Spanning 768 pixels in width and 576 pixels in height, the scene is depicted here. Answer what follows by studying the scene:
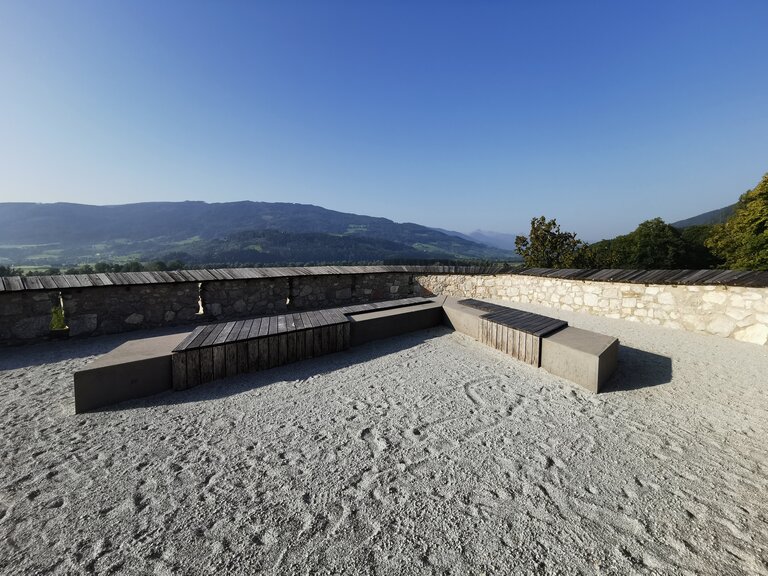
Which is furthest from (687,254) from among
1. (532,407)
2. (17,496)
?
(17,496)

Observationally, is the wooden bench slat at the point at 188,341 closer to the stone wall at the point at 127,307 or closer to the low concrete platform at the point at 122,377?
the low concrete platform at the point at 122,377

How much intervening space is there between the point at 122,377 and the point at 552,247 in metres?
25.1

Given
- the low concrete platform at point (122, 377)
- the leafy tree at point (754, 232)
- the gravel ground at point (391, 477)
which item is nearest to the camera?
the gravel ground at point (391, 477)

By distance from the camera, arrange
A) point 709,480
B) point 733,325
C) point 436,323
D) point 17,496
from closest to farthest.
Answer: point 17,496
point 709,480
point 733,325
point 436,323

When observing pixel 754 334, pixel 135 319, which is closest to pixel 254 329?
pixel 135 319

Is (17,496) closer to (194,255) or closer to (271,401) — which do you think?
(271,401)

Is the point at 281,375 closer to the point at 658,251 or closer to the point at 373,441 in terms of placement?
the point at 373,441

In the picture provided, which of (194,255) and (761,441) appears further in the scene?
(194,255)

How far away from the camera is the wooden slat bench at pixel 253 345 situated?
14.9 ft

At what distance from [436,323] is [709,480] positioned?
18.1 feet

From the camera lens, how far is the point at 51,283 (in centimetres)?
673

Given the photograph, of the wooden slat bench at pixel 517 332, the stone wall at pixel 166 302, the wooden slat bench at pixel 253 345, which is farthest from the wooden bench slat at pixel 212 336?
the wooden slat bench at pixel 517 332

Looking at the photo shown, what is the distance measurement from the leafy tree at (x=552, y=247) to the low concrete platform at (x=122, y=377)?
23335 millimetres

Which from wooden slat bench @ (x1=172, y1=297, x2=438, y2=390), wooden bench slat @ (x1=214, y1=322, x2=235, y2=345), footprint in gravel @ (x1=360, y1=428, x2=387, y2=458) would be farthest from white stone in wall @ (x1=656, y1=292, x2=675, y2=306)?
wooden bench slat @ (x1=214, y1=322, x2=235, y2=345)
